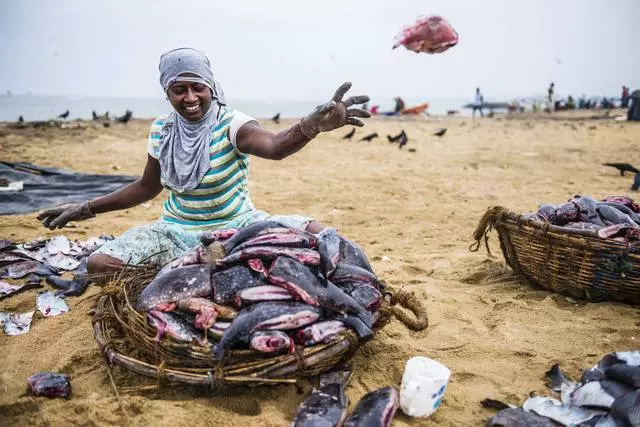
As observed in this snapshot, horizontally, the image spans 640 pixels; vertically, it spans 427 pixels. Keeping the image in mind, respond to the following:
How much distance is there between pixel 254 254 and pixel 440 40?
13.4 ft

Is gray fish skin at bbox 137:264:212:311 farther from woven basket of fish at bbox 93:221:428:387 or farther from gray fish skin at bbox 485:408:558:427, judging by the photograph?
gray fish skin at bbox 485:408:558:427

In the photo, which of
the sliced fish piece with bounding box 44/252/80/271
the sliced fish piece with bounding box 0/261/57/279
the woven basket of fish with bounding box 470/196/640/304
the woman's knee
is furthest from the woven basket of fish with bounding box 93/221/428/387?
the sliced fish piece with bounding box 44/252/80/271

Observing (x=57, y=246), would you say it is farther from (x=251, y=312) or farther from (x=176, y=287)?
(x=251, y=312)

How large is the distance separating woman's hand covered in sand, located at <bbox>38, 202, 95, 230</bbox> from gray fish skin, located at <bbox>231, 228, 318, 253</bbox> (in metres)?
1.59

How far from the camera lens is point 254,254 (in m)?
2.39

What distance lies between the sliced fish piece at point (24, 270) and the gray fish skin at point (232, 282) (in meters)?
2.24

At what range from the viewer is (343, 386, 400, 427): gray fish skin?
6.28 feet

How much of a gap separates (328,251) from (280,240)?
266 millimetres

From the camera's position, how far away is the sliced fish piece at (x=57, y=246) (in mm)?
4266

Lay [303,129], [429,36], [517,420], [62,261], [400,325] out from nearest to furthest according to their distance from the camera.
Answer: [517,420]
[303,129]
[400,325]
[62,261]
[429,36]

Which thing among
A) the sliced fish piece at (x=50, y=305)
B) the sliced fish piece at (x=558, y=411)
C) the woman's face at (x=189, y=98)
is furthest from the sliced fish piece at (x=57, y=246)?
the sliced fish piece at (x=558, y=411)

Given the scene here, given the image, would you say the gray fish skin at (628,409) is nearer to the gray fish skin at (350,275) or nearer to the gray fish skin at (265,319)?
the gray fish skin at (350,275)

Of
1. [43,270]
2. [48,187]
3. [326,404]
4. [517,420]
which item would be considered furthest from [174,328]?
[48,187]

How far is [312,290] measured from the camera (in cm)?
223
